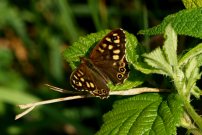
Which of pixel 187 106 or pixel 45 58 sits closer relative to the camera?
pixel 187 106

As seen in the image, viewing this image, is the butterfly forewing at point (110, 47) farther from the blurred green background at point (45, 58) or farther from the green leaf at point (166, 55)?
the blurred green background at point (45, 58)

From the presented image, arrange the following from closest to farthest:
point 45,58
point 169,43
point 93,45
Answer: point 169,43 < point 93,45 < point 45,58

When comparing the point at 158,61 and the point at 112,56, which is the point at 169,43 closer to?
the point at 158,61

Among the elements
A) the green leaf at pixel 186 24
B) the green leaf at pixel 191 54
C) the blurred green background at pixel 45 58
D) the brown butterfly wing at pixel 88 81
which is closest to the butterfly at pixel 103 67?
the brown butterfly wing at pixel 88 81

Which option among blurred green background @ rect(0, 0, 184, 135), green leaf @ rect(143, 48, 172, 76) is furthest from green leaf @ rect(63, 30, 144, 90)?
blurred green background @ rect(0, 0, 184, 135)

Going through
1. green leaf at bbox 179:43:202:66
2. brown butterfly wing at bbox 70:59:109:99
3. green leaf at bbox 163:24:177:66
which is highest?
green leaf at bbox 163:24:177:66

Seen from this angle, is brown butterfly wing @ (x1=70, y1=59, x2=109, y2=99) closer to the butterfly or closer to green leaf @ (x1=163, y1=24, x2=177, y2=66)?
the butterfly

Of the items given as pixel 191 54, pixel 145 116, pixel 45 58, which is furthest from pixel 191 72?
pixel 45 58
